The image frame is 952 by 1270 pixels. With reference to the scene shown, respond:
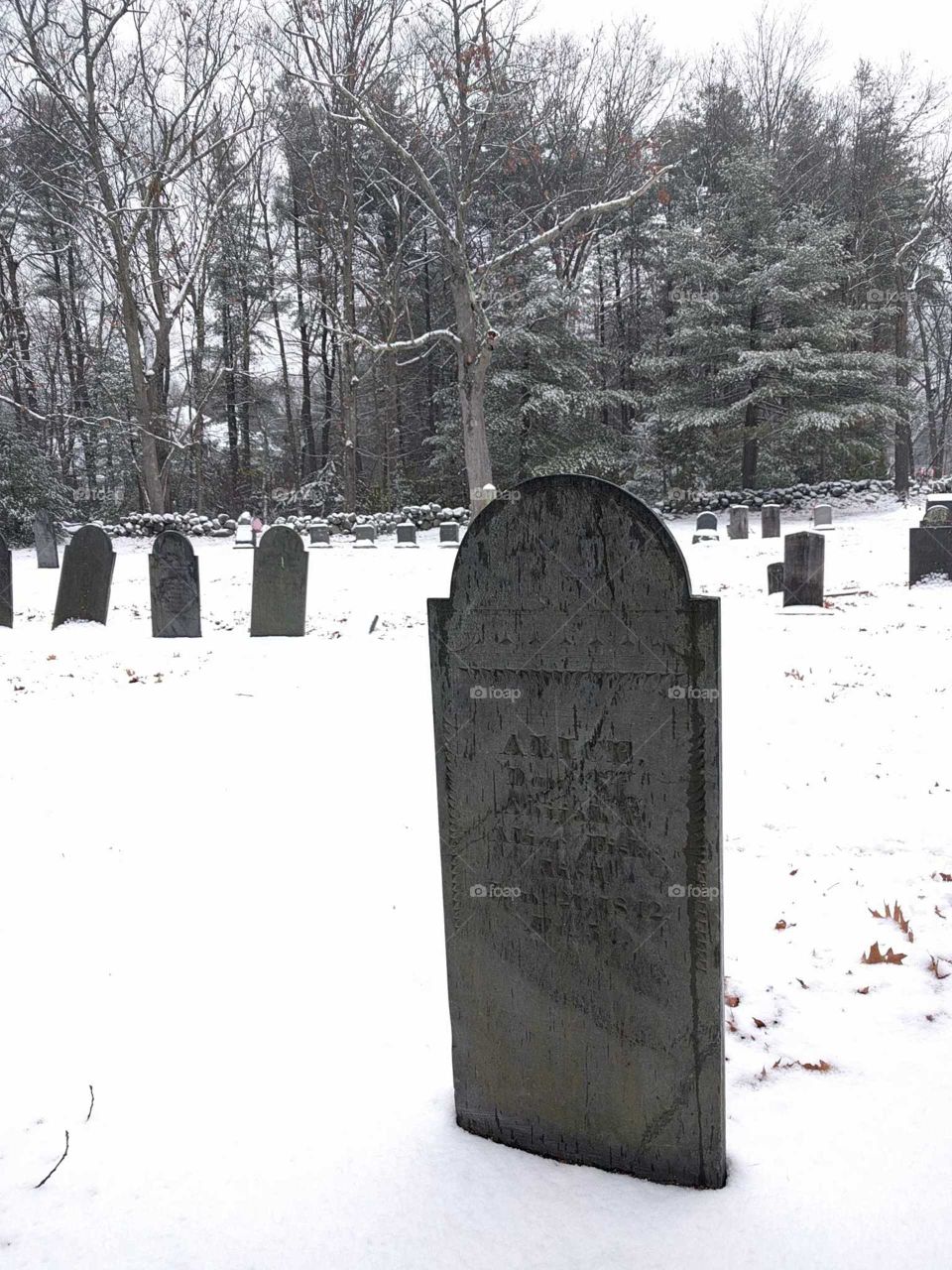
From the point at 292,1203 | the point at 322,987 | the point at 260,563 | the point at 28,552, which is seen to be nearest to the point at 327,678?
the point at 260,563

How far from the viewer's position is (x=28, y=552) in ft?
76.7

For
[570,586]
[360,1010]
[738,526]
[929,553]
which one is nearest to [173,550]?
[360,1010]

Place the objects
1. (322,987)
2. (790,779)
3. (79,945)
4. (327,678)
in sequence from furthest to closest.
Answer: (327,678), (790,779), (79,945), (322,987)

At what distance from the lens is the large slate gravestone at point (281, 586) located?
32.7ft

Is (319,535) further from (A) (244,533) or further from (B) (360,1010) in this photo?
(B) (360,1010)

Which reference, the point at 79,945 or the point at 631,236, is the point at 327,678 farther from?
the point at 631,236

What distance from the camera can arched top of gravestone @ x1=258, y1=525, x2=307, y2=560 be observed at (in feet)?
32.5

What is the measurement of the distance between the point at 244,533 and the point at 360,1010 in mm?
23838

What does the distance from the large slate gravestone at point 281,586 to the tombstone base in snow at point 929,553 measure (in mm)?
8242

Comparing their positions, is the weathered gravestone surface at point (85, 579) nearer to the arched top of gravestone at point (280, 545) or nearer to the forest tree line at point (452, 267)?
the arched top of gravestone at point (280, 545)

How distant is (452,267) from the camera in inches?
906

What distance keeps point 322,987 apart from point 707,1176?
146 cm

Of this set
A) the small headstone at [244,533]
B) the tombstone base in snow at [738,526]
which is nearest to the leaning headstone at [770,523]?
the tombstone base in snow at [738,526]

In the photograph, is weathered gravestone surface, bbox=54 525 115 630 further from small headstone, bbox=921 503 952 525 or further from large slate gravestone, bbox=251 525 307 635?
small headstone, bbox=921 503 952 525
